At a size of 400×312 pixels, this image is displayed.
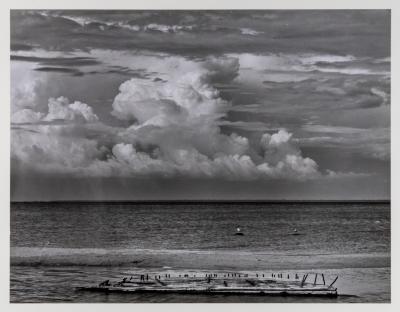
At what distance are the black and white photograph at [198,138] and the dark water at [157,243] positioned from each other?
0.02 m

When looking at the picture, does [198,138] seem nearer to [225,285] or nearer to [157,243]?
[157,243]

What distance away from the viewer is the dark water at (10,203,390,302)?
8.95m

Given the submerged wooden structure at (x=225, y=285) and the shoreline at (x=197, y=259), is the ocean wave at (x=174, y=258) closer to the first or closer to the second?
the shoreline at (x=197, y=259)

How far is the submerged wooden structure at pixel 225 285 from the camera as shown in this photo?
29.4 feet

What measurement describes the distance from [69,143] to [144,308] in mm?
2187

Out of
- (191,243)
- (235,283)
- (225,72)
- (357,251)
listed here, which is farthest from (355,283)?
(225,72)

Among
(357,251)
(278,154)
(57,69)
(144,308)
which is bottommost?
(144,308)

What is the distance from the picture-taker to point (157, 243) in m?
9.86

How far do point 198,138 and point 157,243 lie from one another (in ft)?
4.87

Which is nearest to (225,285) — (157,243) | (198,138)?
(157,243)

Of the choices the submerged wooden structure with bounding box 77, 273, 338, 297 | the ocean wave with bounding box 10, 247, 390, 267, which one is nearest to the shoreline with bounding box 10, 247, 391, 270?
the ocean wave with bounding box 10, 247, 390, 267

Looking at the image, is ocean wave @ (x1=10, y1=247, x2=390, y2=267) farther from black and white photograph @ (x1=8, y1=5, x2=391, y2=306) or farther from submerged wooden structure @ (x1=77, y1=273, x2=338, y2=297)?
submerged wooden structure @ (x1=77, y1=273, x2=338, y2=297)

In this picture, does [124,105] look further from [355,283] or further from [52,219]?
[355,283]

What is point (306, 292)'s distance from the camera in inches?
352
